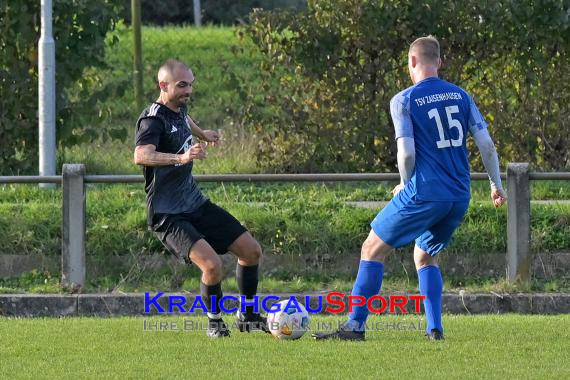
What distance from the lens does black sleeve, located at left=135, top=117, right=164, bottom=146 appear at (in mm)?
8961

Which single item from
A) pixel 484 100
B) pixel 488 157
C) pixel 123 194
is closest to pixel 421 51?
pixel 488 157

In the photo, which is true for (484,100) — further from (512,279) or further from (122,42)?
(122,42)

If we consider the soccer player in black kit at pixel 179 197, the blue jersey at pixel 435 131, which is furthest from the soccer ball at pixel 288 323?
the blue jersey at pixel 435 131

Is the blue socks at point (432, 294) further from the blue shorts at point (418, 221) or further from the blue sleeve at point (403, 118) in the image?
the blue sleeve at point (403, 118)

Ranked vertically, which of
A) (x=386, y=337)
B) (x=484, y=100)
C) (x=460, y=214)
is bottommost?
(x=386, y=337)

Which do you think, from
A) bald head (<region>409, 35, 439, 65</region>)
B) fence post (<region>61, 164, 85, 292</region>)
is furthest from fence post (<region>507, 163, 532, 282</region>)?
fence post (<region>61, 164, 85, 292</region>)

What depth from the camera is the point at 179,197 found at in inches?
360

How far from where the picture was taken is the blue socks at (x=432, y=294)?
29.3ft

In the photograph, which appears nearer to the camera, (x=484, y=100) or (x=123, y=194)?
(x=123, y=194)

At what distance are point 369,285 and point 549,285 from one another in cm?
299

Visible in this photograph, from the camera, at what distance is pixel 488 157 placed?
8.72 metres

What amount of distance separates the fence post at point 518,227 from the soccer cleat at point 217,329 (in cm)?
299

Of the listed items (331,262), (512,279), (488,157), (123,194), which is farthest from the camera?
(123,194)

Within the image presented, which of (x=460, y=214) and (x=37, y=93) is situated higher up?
(x=37, y=93)
